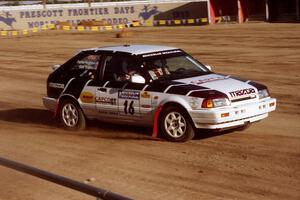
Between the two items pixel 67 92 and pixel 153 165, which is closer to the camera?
pixel 153 165

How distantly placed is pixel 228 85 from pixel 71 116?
3.06 meters

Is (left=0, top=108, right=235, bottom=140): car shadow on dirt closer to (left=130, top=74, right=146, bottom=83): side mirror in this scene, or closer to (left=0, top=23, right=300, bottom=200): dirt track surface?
(left=0, top=23, right=300, bottom=200): dirt track surface

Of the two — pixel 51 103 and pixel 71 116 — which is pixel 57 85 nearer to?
pixel 51 103

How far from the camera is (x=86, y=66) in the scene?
35.9ft

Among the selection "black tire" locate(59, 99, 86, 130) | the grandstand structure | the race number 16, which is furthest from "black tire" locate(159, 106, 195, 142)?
the grandstand structure

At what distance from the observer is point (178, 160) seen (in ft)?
27.7

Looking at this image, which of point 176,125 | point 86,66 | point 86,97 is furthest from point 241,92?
point 86,66

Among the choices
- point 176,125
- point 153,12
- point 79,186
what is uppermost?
point 153,12

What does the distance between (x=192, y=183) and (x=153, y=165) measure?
42.3 inches

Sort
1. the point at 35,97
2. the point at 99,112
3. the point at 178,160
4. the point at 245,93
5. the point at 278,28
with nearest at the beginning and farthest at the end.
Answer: the point at 178,160 → the point at 245,93 → the point at 99,112 → the point at 35,97 → the point at 278,28

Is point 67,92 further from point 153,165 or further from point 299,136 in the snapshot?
point 299,136

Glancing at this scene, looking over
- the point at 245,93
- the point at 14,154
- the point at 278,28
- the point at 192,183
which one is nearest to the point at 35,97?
the point at 14,154

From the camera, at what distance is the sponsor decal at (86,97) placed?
34.8ft

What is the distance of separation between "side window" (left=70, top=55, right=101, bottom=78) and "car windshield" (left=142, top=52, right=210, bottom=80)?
3.37 feet
